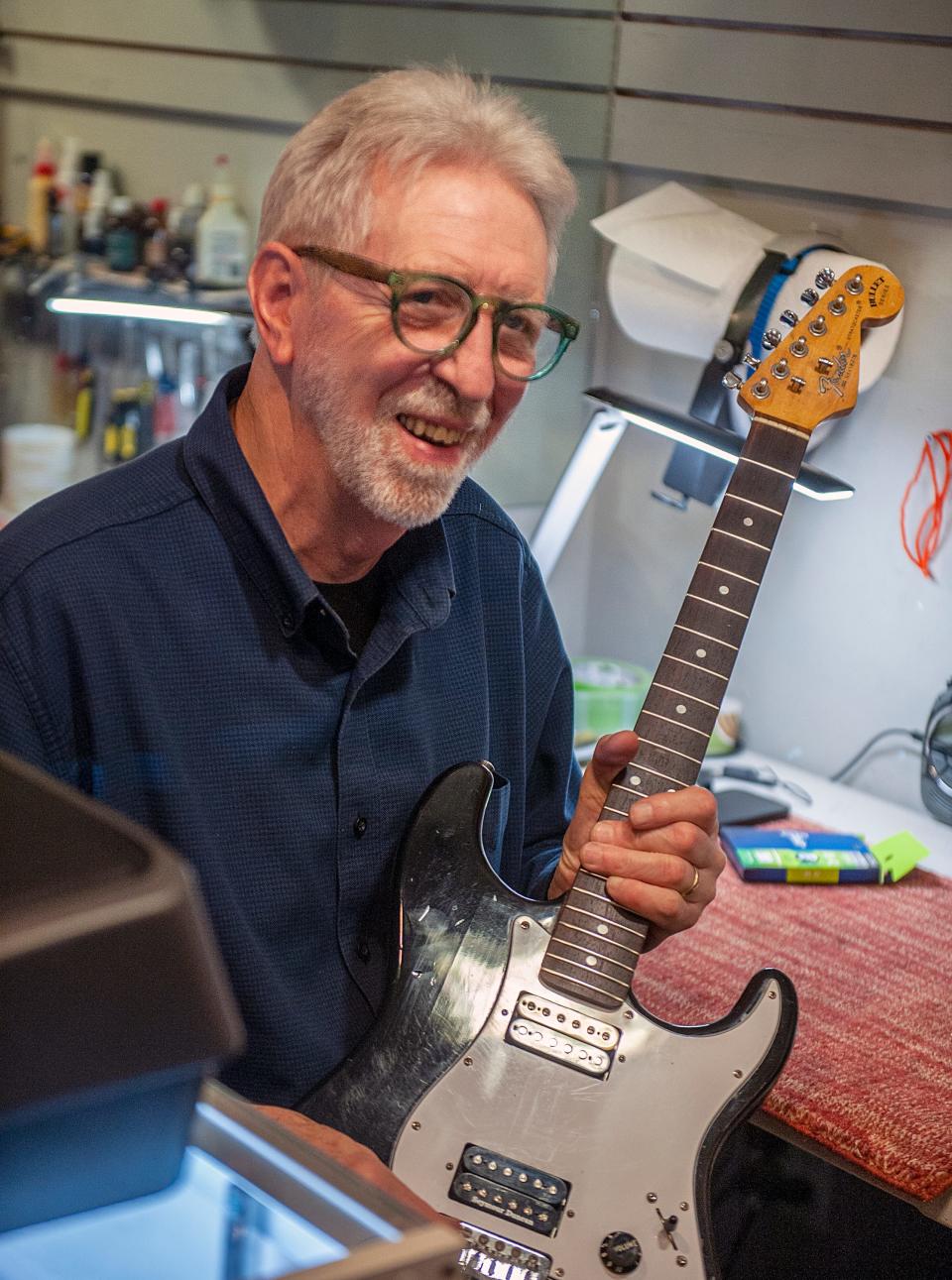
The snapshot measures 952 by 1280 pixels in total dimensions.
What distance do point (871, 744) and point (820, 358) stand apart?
920 millimetres

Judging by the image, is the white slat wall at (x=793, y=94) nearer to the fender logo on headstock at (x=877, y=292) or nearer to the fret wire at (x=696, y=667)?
the fender logo on headstock at (x=877, y=292)

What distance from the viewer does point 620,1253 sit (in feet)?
3.58

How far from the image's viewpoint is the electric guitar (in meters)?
1.11

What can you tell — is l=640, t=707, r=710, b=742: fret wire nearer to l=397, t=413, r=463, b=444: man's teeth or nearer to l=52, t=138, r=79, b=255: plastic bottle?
l=397, t=413, r=463, b=444: man's teeth

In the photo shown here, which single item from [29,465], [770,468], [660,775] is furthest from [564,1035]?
[29,465]

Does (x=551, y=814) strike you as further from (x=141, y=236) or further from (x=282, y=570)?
(x=141, y=236)

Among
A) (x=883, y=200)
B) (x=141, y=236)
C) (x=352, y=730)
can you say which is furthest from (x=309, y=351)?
(x=141, y=236)

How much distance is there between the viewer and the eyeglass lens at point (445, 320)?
3.92 ft

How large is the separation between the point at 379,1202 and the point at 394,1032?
75cm

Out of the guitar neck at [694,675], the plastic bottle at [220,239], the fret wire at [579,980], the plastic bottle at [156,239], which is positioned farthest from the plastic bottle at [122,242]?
the fret wire at [579,980]

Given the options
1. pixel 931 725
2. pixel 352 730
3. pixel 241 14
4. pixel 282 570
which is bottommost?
pixel 931 725

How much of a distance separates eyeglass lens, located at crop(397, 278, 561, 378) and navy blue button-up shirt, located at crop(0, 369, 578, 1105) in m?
0.19

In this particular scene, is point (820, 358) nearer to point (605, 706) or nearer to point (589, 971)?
point (589, 971)

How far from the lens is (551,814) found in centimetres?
153
